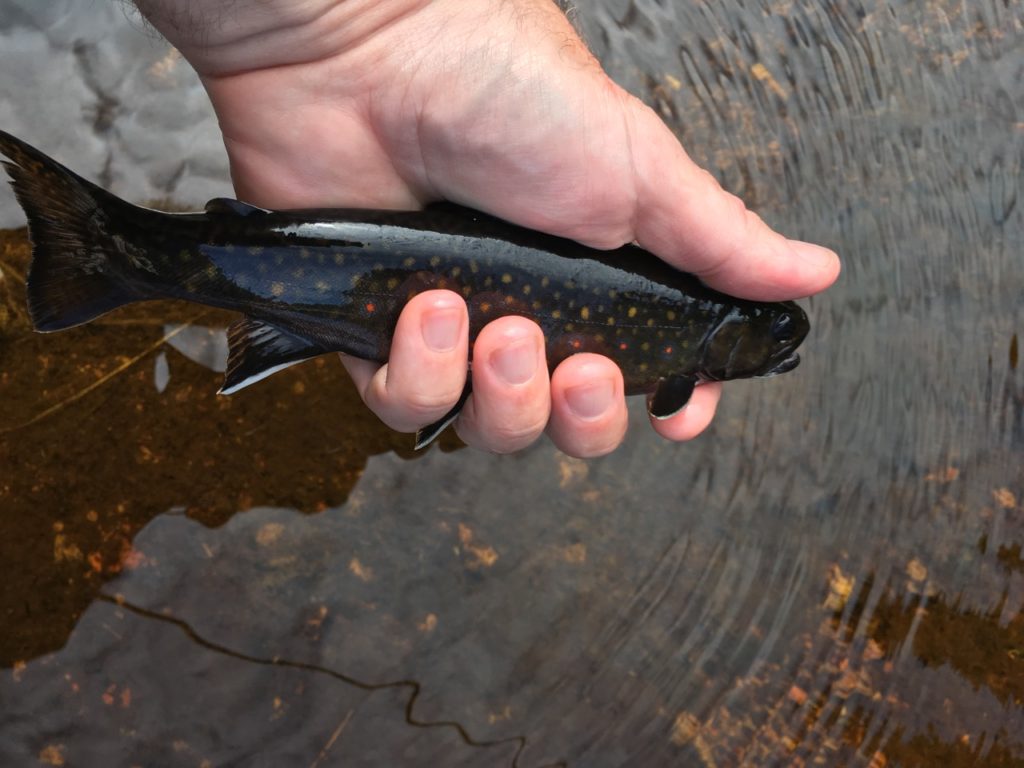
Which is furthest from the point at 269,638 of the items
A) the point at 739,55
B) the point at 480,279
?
the point at 739,55

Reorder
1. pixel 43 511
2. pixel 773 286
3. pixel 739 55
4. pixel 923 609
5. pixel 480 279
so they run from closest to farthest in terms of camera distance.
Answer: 1. pixel 480 279
2. pixel 773 286
3. pixel 43 511
4. pixel 923 609
5. pixel 739 55

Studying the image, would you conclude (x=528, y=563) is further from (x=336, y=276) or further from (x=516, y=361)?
(x=336, y=276)

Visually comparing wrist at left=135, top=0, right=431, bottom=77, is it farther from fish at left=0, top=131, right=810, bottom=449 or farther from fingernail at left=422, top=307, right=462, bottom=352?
fingernail at left=422, top=307, right=462, bottom=352

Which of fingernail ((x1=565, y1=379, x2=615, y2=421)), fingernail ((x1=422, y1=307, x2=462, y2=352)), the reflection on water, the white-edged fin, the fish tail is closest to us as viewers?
the fish tail

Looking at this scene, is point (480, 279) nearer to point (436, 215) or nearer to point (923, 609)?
point (436, 215)

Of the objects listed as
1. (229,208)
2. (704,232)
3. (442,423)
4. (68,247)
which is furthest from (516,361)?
(68,247)

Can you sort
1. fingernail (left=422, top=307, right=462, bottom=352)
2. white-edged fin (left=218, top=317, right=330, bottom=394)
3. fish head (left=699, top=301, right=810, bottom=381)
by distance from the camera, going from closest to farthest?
1. fingernail (left=422, top=307, right=462, bottom=352)
2. white-edged fin (left=218, top=317, right=330, bottom=394)
3. fish head (left=699, top=301, right=810, bottom=381)

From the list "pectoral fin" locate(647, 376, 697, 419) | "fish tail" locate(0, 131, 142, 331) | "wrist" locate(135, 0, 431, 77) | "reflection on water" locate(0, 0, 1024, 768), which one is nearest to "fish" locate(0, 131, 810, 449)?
"fish tail" locate(0, 131, 142, 331)
